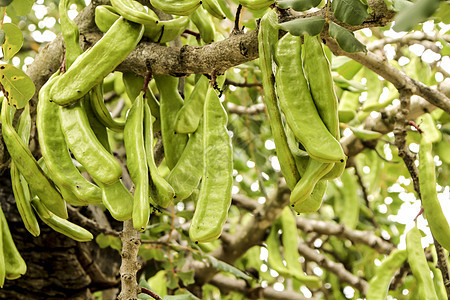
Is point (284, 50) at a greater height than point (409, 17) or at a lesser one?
lesser

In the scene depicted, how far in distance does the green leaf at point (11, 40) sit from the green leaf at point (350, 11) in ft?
2.29

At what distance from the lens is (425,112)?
5.90 feet

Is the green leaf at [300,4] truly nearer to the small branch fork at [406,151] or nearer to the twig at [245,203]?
the small branch fork at [406,151]

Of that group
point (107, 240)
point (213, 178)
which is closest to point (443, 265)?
point (213, 178)

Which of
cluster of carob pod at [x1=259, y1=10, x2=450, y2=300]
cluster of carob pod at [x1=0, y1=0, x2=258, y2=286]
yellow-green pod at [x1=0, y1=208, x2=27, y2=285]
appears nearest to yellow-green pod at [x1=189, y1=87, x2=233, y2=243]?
cluster of carob pod at [x1=0, y1=0, x2=258, y2=286]

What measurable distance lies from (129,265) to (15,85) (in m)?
0.47

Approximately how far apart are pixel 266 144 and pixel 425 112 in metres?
1.02

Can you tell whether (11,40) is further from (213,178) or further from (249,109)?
(249,109)

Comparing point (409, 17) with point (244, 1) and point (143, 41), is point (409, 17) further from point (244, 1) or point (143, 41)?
point (143, 41)

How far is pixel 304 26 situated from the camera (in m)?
0.84

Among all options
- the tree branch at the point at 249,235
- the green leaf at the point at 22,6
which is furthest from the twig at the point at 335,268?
the green leaf at the point at 22,6

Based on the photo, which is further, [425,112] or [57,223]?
[425,112]

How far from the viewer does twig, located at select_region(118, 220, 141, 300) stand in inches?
43.4

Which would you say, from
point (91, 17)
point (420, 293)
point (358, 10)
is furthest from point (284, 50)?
point (420, 293)
